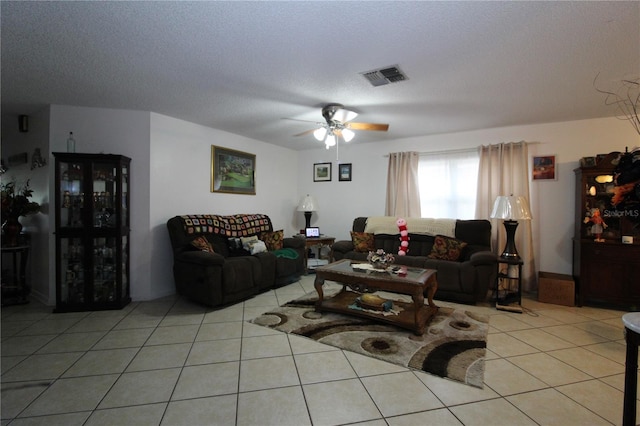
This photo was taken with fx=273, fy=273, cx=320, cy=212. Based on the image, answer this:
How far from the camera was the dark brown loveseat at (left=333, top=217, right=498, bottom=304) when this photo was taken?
324 centimetres

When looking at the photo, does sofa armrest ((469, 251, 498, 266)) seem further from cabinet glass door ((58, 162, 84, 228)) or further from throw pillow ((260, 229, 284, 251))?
Result: cabinet glass door ((58, 162, 84, 228))

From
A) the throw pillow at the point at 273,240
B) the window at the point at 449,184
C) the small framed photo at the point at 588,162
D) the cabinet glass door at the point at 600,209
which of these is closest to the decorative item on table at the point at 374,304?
the throw pillow at the point at 273,240

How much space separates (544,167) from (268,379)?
4.35 meters

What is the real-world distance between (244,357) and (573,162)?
466cm

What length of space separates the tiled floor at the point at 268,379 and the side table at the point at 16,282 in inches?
28.4

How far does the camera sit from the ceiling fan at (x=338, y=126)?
305cm

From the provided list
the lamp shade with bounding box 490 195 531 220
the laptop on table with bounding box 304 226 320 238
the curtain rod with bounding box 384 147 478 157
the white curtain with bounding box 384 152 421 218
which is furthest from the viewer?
the laptop on table with bounding box 304 226 320 238

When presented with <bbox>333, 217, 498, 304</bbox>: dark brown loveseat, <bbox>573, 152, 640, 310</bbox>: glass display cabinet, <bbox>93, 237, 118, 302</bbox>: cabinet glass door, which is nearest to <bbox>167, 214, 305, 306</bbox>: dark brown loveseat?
<bbox>93, 237, 118, 302</bbox>: cabinet glass door

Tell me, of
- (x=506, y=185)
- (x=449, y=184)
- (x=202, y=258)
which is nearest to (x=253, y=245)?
(x=202, y=258)

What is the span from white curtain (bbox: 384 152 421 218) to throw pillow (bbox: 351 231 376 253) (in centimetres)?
72

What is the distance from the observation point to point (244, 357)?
214cm

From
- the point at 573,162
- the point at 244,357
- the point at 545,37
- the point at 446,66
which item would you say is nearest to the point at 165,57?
the point at 446,66

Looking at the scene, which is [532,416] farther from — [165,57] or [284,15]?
[165,57]

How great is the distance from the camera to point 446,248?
3693 millimetres
